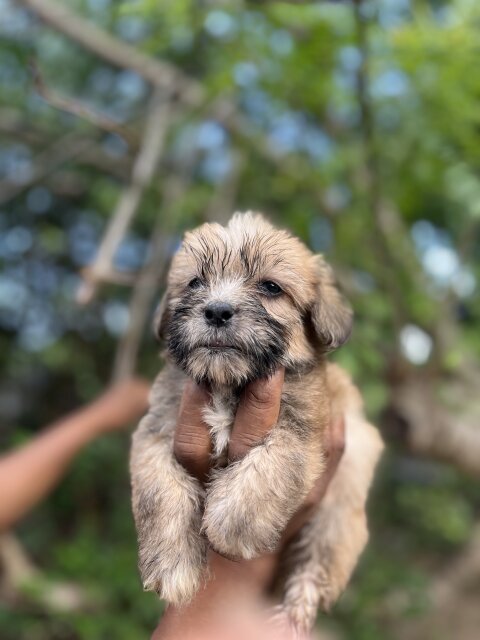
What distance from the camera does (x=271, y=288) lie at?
2.37 meters

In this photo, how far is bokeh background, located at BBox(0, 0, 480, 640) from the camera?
4344mm

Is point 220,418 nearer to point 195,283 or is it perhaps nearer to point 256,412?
point 256,412

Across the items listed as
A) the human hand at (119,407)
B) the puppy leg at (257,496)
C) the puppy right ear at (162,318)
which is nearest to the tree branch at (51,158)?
the human hand at (119,407)

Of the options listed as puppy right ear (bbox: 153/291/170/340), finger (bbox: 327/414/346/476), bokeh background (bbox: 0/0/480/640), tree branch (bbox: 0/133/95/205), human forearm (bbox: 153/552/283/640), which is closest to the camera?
human forearm (bbox: 153/552/283/640)

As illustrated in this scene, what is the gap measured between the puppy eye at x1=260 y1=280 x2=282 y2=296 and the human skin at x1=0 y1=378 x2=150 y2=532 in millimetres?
1701

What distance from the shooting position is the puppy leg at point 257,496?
6.94 feet

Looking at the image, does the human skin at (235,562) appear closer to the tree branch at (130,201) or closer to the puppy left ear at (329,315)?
the puppy left ear at (329,315)

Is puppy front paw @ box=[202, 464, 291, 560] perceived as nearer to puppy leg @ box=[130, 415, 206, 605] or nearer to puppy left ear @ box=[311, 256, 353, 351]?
puppy leg @ box=[130, 415, 206, 605]

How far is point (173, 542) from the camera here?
220cm

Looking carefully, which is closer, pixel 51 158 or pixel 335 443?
pixel 335 443

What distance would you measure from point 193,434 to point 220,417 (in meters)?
0.16

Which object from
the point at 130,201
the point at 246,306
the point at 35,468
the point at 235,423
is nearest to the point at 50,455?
the point at 35,468

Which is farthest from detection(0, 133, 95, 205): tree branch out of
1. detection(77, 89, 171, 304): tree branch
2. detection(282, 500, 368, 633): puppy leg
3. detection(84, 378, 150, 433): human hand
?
detection(282, 500, 368, 633): puppy leg

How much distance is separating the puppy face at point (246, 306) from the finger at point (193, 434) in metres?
0.12
